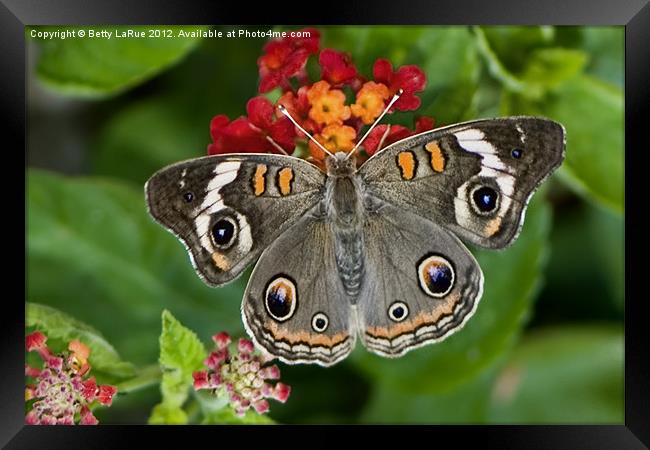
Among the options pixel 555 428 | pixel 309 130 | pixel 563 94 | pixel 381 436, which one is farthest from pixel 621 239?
pixel 309 130

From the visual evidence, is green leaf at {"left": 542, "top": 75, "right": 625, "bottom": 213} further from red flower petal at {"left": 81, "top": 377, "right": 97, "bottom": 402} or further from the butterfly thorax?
red flower petal at {"left": 81, "top": 377, "right": 97, "bottom": 402}

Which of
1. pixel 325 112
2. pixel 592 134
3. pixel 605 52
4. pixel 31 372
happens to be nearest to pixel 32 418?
pixel 31 372

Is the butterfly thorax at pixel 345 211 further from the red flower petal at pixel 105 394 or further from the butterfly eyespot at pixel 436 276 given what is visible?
the red flower petal at pixel 105 394

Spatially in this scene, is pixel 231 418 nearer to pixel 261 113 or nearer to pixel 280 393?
pixel 280 393

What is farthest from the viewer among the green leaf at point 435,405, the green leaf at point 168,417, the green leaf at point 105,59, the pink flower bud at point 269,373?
the green leaf at point 435,405

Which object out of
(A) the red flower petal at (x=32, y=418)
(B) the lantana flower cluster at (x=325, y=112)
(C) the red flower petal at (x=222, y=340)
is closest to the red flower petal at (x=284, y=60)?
(B) the lantana flower cluster at (x=325, y=112)
